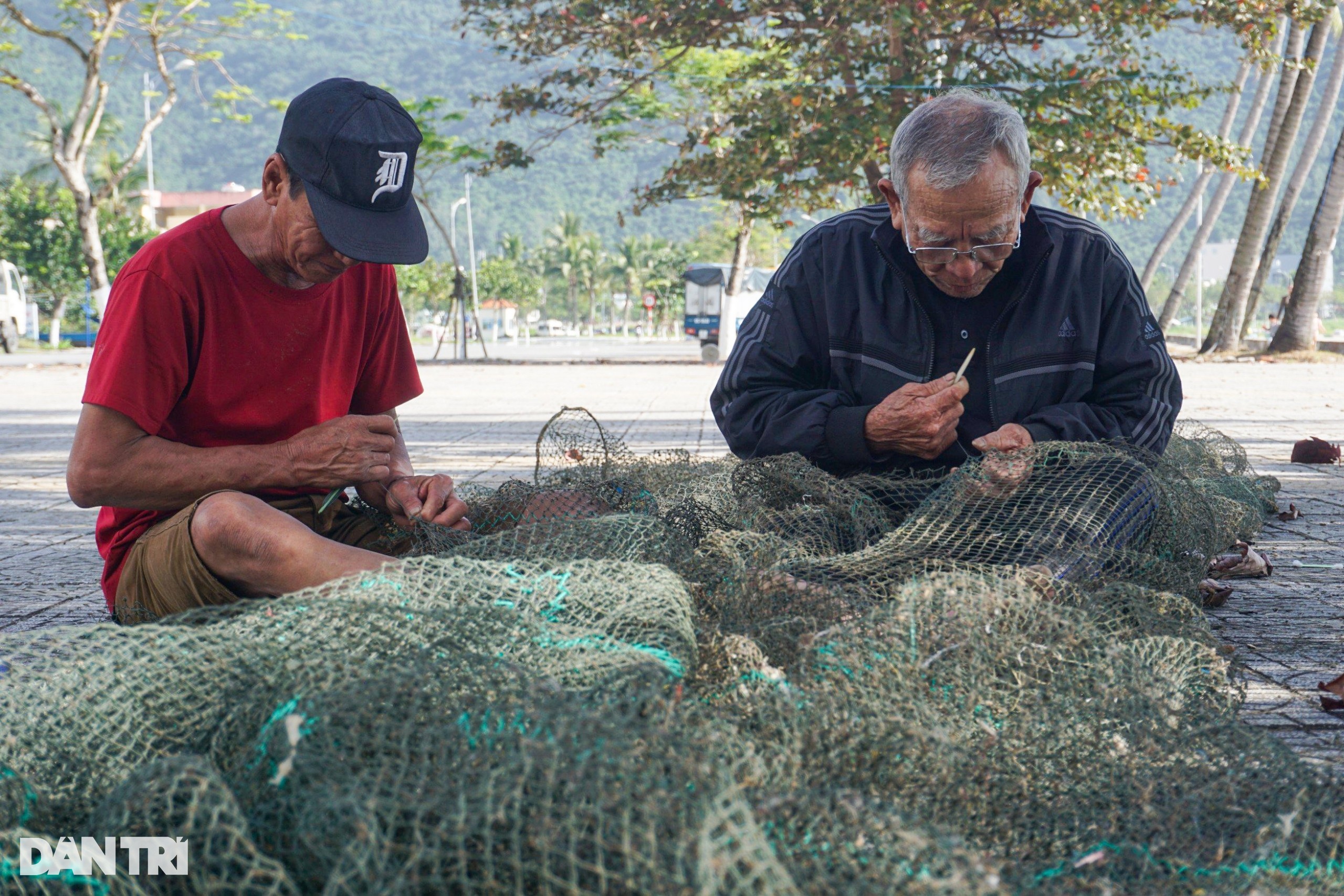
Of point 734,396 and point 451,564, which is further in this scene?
point 734,396

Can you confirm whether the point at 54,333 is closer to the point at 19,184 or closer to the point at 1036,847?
the point at 19,184

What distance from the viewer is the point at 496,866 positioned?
1.47 meters

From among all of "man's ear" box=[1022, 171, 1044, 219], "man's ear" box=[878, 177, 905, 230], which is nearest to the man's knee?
"man's ear" box=[878, 177, 905, 230]

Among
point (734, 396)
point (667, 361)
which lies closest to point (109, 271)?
point (667, 361)

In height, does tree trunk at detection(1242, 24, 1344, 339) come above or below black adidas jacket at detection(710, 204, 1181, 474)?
above

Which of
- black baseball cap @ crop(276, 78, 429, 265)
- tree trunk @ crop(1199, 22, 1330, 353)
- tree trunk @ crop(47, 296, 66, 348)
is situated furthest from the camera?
tree trunk @ crop(47, 296, 66, 348)

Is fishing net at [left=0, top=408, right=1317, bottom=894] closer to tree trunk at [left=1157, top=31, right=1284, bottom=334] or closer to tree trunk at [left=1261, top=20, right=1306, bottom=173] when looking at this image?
tree trunk at [left=1261, top=20, right=1306, bottom=173]

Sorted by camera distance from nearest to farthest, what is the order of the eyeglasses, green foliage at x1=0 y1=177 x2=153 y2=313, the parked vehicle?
the eyeglasses, the parked vehicle, green foliage at x1=0 y1=177 x2=153 y2=313

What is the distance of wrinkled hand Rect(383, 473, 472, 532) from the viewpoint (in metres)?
3.12

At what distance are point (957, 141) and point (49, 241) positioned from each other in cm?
4990

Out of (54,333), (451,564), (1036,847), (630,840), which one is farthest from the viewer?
(54,333)

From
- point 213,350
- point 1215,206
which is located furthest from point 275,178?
point 1215,206

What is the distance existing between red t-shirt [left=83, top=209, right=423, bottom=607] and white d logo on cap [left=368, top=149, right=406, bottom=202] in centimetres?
39

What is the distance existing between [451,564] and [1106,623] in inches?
51.8
